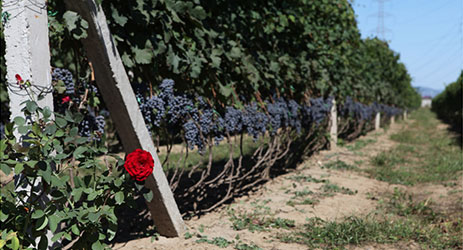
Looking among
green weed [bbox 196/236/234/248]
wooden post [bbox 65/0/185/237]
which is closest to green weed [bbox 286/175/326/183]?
green weed [bbox 196/236/234/248]

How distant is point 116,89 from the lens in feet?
7.94

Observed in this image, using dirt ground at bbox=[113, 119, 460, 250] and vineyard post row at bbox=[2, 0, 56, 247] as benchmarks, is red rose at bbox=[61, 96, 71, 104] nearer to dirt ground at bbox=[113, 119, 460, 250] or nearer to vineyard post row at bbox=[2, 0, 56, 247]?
vineyard post row at bbox=[2, 0, 56, 247]

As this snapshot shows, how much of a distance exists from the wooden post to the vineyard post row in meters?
0.34

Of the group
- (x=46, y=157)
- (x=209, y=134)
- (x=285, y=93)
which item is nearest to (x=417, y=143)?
(x=285, y=93)

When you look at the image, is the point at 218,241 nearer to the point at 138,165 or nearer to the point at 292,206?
the point at 138,165

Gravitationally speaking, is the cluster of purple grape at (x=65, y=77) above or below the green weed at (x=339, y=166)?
above

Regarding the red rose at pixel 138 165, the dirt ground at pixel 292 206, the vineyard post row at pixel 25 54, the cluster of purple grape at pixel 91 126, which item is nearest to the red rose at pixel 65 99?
the cluster of purple grape at pixel 91 126

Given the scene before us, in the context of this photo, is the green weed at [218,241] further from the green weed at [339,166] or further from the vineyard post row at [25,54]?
the green weed at [339,166]

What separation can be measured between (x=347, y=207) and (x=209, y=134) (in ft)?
6.53

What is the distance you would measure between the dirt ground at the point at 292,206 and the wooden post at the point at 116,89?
39 centimetres

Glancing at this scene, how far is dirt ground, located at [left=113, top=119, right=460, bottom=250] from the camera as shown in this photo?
9.78 feet

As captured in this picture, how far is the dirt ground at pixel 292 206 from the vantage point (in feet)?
9.78

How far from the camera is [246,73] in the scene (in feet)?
12.6

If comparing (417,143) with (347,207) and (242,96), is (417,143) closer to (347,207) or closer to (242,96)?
(347,207)
